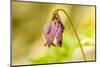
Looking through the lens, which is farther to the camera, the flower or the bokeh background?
the flower

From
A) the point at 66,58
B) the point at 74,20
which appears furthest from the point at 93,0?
the point at 66,58

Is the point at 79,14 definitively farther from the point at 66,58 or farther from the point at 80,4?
the point at 66,58

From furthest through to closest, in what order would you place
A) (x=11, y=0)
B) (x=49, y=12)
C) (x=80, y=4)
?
1. (x=80, y=4)
2. (x=49, y=12)
3. (x=11, y=0)

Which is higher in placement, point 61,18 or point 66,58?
point 61,18
